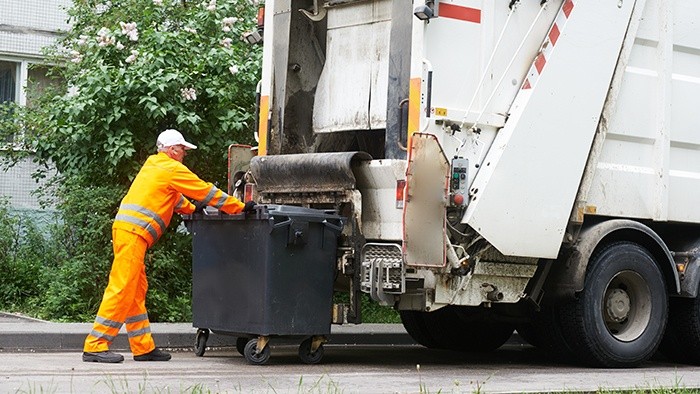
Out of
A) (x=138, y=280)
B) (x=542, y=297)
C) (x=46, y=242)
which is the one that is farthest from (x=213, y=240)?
(x=46, y=242)

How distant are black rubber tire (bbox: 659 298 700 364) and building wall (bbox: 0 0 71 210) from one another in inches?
309

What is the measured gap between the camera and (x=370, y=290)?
820 cm

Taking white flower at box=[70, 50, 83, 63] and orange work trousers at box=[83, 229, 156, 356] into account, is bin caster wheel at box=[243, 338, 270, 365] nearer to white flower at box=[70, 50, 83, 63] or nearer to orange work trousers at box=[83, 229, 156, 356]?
orange work trousers at box=[83, 229, 156, 356]

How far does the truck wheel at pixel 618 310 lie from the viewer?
8.79 metres

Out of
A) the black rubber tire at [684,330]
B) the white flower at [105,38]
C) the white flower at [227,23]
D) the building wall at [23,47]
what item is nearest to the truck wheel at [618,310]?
the black rubber tire at [684,330]

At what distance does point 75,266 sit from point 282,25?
10.3ft

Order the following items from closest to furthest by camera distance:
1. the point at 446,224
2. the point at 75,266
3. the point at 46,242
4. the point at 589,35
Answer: the point at 446,224, the point at 589,35, the point at 75,266, the point at 46,242

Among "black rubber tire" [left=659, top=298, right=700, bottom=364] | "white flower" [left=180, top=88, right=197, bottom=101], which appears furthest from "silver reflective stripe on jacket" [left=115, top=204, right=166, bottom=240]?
"black rubber tire" [left=659, top=298, right=700, bottom=364]

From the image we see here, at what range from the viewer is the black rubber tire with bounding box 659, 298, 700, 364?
31.2ft

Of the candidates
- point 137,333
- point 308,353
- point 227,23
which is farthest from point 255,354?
point 227,23

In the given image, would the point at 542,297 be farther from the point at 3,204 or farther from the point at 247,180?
the point at 3,204

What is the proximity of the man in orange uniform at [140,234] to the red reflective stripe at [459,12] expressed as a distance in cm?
173

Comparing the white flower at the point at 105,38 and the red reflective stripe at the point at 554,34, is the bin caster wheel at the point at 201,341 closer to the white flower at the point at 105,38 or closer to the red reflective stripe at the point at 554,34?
the red reflective stripe at the point at 554,34

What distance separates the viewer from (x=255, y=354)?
8469 millimetres
